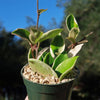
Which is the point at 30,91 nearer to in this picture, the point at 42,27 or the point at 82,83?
the point at 42,27

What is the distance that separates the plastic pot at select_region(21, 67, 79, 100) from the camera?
1.99 feet

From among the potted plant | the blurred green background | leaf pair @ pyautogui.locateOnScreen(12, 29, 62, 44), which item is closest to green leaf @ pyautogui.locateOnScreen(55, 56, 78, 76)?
the potted plant

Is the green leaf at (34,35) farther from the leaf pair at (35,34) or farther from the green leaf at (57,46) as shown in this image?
the green leaf at (57,46)

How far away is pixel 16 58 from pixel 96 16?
2980mm

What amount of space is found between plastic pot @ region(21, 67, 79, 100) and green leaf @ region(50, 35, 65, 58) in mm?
147

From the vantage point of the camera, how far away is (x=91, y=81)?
13.4ft

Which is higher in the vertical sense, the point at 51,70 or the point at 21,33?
the point at 21,33

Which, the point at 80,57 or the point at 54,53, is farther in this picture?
the point at 80,57

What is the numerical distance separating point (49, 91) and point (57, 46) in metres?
0.21

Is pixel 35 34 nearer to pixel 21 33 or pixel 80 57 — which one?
pixel 21 33

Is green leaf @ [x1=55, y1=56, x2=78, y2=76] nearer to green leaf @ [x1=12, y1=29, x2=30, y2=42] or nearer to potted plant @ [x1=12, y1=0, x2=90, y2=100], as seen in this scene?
potted plant @ [x1=12, y1=0, x2=90, y2=100]

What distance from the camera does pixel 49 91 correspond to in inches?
24.2

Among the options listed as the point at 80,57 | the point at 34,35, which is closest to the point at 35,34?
the point at 34,35

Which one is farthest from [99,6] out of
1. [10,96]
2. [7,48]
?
[10,96]
